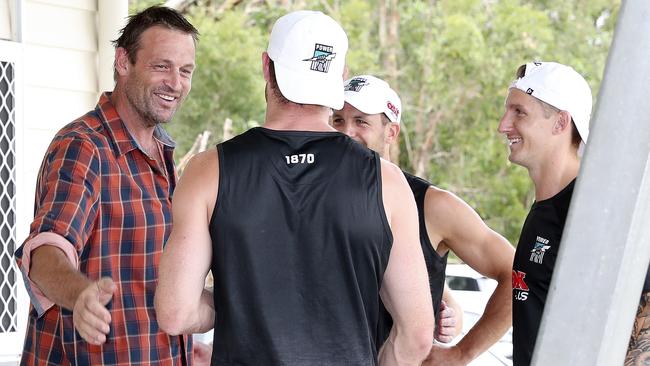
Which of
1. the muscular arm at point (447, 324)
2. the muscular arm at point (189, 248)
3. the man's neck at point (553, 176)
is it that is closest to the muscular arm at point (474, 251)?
the muscular arm at point (447, 324)

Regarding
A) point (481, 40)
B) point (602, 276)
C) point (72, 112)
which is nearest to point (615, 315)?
point (602, 276)

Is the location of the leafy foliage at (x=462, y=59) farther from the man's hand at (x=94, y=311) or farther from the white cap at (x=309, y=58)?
the man's hand at (x=94, y=311)

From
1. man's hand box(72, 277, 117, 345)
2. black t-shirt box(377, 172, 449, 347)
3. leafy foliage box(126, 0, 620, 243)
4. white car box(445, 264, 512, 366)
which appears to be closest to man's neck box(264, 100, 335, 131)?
man's hand box(72, 277, 117, 345)

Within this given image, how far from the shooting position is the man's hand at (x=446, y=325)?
308 centimetres

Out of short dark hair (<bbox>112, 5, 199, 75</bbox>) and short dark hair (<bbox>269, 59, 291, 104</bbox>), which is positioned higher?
short dark hair (<bbox>112, 5, 199, 75</bbox>)

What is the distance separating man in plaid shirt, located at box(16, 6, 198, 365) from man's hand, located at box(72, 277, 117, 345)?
121mm

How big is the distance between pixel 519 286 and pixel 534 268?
0.28ft

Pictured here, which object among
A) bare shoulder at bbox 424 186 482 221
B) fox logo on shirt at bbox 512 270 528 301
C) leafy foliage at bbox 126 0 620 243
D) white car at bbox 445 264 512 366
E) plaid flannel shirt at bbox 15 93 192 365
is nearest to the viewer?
plaid flannel shirt at bbox 15 93 192 365

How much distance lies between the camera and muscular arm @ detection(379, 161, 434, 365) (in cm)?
220

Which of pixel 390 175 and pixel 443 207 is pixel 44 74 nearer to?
pixel 443 207

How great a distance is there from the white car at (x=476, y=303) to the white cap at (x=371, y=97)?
1.17 m

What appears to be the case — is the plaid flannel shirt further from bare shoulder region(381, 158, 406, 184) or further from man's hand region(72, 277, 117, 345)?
bare shoulder region(381, 158, 406, 184)

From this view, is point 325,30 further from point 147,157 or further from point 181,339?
point 181,339

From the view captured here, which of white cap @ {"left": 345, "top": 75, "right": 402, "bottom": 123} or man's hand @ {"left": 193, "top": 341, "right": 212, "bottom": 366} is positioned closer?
man's hand @ {"left": 193, "top": 341, "right": 212, "bottom": 366}
